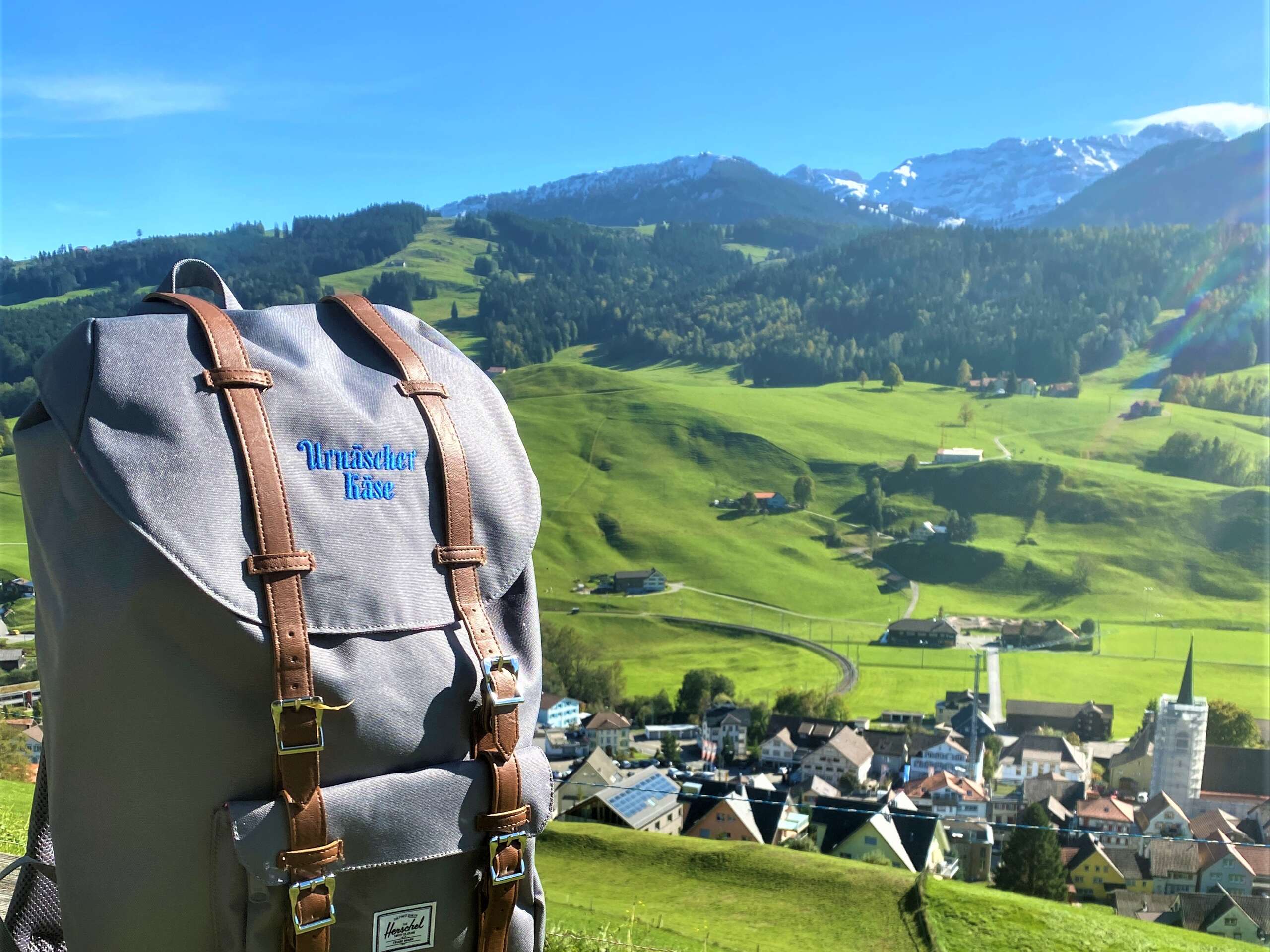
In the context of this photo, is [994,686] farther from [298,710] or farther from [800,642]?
[298,710]

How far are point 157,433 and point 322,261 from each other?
61405mm

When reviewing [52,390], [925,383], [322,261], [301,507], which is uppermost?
[322,261]

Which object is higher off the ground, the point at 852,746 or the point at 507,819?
the point at 507,819

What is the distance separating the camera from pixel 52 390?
3.26ft

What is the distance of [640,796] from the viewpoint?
20.7 feet

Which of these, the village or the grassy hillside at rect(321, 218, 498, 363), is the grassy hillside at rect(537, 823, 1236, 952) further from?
the grassy hillside at rect(321, 218, 498, 363)

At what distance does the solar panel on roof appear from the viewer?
5473mm

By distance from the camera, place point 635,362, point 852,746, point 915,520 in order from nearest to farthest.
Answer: point 852,746
point 915,520
point 635,362

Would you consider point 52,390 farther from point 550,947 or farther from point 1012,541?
point 1012,541

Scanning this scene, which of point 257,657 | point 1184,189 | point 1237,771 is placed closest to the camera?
point 257,657

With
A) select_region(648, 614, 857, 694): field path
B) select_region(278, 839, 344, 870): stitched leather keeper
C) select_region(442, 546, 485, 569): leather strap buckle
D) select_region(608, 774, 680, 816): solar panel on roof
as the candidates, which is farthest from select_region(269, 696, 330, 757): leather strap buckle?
select_region(648, 614, 857, 694): field path

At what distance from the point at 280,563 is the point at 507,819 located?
1.38 ft

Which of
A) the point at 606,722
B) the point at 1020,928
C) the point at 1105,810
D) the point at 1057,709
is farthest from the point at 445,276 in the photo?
the point at 1020,928

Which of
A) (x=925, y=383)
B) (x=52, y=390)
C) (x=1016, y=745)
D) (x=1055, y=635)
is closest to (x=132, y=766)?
(x=52, y=390)
